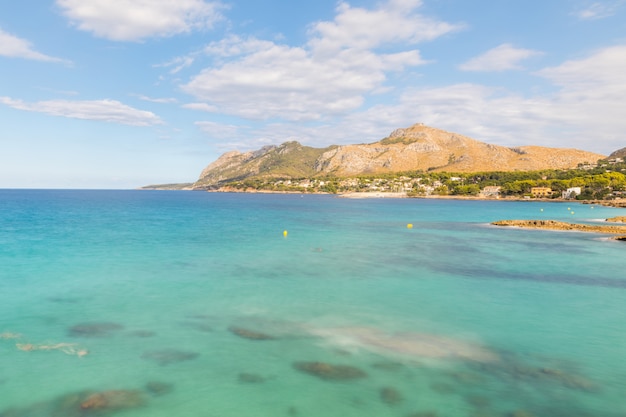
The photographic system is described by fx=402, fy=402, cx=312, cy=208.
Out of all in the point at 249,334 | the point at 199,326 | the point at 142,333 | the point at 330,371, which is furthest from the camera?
the point at 199,326

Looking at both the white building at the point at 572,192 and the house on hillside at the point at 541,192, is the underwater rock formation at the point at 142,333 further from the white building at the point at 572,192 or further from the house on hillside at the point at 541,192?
the house on hillside at the point at 541,192

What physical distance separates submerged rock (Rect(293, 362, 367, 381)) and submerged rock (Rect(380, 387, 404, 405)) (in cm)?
107

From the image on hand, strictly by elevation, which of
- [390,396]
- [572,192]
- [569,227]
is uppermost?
[572,192]

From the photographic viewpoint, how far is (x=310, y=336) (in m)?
17.8

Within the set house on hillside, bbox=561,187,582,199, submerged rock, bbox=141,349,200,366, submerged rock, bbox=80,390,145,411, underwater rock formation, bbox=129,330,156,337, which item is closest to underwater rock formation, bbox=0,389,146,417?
submerged rock, bbox=80,390,145,411

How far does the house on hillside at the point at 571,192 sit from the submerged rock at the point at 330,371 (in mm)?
180704

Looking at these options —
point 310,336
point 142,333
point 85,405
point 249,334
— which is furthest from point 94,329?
point 310,336

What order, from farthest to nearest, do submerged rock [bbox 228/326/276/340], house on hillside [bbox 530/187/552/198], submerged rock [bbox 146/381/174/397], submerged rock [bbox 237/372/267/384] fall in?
house on hillside [bbox 530/187/552/198]
submerged rock [bbox 228/326/276/340]
submerged rock [bbox 237/372/267/384]
submerged rock [bbox 146/381/174/397]

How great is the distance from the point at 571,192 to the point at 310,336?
18136 cm

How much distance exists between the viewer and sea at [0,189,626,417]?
40.8ft

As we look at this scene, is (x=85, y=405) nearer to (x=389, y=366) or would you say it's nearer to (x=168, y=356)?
(x=168, y=356)

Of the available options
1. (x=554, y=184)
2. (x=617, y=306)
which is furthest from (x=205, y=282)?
(x=554, y=184)

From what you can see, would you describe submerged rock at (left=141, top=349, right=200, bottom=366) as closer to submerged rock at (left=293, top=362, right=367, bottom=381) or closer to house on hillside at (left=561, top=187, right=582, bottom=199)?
submerged rock at (left=293, top=362, right=367, bottom=381)

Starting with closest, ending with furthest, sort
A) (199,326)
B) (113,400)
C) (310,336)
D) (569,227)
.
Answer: (113,400)
(310,336)
(199,326)
(569,227)
